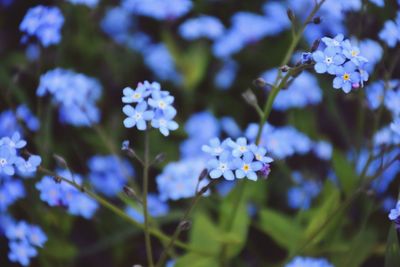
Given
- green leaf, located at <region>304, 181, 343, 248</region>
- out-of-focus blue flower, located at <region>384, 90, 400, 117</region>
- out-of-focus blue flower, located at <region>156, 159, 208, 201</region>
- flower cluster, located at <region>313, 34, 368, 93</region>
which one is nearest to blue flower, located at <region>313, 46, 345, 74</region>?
flower cluster, located at <region>313, 34, 368, 93</region>

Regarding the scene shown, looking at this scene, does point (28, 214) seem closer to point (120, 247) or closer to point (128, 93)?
point (120, 247)

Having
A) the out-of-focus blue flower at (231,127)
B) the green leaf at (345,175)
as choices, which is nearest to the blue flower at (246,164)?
the green leaf at (345,175)

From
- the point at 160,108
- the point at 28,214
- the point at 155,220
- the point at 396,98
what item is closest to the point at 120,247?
the point at 155,220

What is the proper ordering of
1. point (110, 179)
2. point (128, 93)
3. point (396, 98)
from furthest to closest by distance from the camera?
point (110, 179) < point (396, 98) < point (128, 93)

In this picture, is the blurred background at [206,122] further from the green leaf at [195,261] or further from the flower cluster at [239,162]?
the flower cluster at [239,162]

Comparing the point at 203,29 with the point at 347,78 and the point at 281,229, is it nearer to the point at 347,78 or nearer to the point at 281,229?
the point at 281,229

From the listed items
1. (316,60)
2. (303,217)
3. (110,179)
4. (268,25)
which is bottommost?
(316,60)

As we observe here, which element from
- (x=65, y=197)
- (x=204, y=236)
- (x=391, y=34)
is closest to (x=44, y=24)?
(x=65, y=197)
